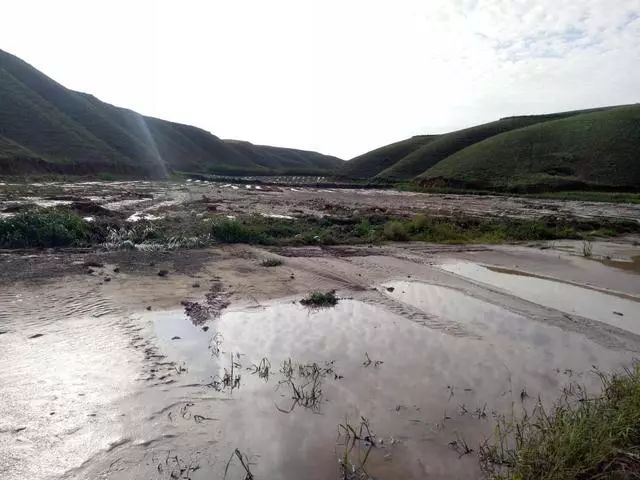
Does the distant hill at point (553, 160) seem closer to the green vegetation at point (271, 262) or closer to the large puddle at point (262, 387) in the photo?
the green vegetation at point (271, 262)

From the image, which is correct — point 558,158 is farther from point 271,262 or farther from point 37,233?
point 37,233

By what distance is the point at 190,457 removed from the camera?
411 cm

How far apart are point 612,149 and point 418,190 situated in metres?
29.2

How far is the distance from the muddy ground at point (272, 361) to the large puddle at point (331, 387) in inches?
0.9

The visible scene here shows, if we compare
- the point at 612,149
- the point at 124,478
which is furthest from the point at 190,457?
the point at 612,149

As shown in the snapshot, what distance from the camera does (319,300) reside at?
9250mm

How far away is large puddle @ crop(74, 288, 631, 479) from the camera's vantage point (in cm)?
418

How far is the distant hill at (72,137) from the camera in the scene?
59500mm

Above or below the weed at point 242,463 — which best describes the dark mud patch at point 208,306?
below

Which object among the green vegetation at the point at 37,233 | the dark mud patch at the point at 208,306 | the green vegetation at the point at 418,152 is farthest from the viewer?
the green vegetation at the point at 418,152

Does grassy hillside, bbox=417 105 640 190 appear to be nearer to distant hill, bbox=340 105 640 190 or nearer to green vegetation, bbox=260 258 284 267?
distant hill, bbox=340 105 640 190

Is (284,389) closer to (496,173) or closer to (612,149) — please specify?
(496,173)

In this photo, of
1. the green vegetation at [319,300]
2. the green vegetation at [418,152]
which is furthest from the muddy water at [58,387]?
the green vegetation at [418,152]

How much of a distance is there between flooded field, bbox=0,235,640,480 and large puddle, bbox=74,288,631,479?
3cm
